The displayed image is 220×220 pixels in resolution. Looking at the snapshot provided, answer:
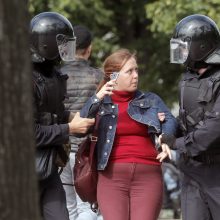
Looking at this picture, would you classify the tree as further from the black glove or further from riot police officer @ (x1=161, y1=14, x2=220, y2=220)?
the black glove

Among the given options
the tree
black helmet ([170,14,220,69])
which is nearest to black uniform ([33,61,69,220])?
black helmet ([170,14,220,69])

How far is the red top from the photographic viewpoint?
22.4 ft

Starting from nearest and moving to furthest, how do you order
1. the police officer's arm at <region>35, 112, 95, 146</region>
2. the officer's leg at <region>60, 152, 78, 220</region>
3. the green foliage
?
the police officer's arm at <region>35, 112, 95, 146</region> → the officer's leg at <region>60, 152, 78, 220</region> → the green foliage

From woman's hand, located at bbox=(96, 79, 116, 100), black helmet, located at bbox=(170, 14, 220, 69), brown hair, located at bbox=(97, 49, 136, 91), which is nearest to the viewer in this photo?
woman's hand, located at bbox=(96, 79, 116, 100)

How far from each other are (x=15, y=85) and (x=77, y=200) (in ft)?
14.9

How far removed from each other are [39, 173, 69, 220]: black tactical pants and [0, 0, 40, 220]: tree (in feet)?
8.01

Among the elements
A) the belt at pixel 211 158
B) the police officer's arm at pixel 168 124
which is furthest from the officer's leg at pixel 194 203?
the police officer's arm at pixel 168 124

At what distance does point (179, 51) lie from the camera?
6.88 m

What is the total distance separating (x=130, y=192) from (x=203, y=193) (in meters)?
0.56

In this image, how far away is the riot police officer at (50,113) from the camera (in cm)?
644

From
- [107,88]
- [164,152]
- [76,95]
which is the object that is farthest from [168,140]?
[76,95]

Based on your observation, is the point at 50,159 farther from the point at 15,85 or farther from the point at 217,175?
the point at 15,85

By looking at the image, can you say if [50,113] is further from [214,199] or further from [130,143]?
[214,199]

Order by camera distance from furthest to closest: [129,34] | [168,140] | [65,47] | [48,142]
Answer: [129,34]
[65,47]
[168,140]
[48,142]
